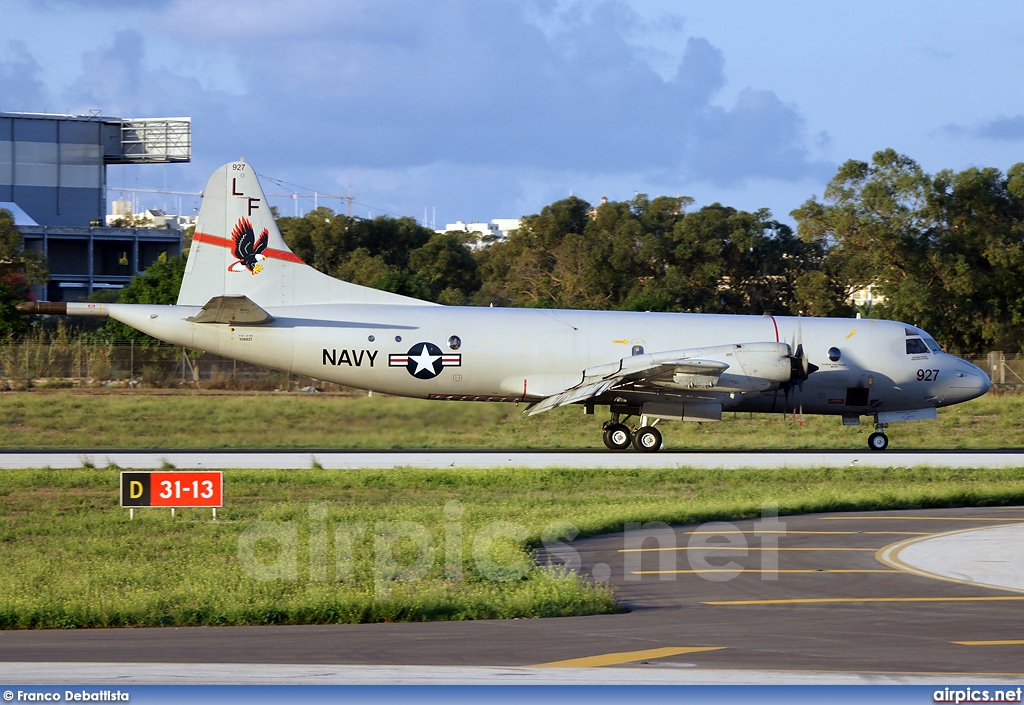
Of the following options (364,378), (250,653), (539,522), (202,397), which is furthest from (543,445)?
(250,653)

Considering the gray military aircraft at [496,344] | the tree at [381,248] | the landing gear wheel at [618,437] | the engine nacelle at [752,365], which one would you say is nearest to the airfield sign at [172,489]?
the gray military aircraft at [496,344]

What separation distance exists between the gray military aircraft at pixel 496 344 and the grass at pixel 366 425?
1.03 metres

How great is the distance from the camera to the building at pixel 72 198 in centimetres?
9694

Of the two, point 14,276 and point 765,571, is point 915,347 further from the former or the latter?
point 14,276

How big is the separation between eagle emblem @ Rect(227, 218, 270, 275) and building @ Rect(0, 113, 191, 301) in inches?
2781

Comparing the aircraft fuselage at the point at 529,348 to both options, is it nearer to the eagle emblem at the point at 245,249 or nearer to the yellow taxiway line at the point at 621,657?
the eagle emblem at the point at 245,249

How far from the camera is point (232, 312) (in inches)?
1120

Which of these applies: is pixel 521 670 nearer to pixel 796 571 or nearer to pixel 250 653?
pixel 250 653

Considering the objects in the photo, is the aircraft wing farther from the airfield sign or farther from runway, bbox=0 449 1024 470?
the airfield sign

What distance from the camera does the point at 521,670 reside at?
30.2ft

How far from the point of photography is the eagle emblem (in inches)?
1177

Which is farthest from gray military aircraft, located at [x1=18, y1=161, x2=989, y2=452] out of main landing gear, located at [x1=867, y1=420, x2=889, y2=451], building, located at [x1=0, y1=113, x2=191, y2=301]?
building, located at [x1=0, y1=113, x2=191, y2=301]

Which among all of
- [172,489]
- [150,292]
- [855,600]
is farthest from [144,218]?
[855,600]

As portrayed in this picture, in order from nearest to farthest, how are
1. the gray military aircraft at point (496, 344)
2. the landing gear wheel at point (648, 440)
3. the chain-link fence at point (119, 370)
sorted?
the gray military aircraft at point (496, 344)
the landing gear wheel at point (648, 440)
the chain-link fence at point (119, 370)
